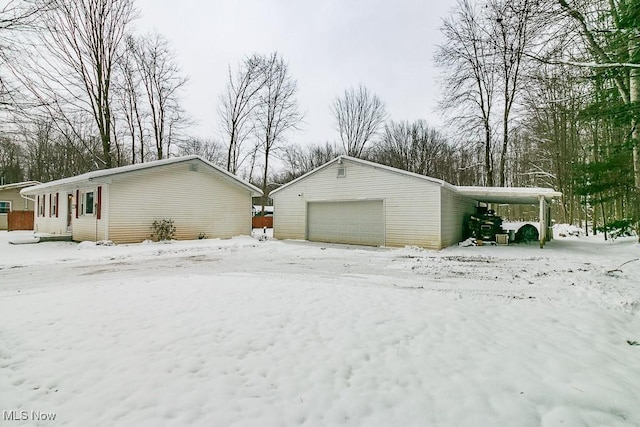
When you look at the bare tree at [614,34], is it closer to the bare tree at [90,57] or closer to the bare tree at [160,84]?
the bare tree at [90,57]

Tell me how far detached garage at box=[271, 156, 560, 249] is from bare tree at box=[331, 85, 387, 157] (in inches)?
671

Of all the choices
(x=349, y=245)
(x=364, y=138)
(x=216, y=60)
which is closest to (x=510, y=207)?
(x=364, y=138)

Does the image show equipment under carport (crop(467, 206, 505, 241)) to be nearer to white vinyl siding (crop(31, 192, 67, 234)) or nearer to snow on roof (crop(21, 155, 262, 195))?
snow on roof (crop(21, 155, 262, 195))

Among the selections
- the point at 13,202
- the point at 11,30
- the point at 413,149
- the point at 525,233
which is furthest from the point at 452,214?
the point at 13,202

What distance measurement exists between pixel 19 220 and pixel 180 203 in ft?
49.1

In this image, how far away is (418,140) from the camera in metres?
34.0

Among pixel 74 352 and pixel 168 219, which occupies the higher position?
pixel 168 219

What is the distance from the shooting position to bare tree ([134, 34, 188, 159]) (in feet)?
68.5

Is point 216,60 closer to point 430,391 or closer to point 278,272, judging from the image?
point 278,272

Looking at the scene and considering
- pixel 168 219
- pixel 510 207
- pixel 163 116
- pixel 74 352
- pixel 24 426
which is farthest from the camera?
pixel 510 207

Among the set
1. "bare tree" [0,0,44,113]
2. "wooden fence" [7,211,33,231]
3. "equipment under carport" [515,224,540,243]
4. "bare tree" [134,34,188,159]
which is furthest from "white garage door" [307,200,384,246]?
"wooden fence" [7,211,33,231]

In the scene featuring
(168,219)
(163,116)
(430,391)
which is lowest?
(430,391)

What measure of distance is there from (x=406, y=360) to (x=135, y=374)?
2536mm

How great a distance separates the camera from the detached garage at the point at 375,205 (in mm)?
12398
